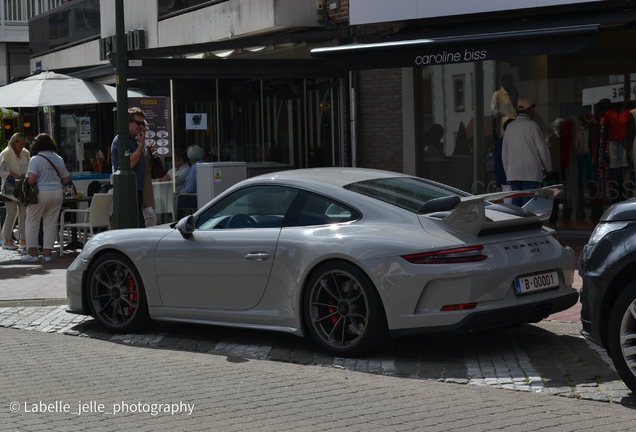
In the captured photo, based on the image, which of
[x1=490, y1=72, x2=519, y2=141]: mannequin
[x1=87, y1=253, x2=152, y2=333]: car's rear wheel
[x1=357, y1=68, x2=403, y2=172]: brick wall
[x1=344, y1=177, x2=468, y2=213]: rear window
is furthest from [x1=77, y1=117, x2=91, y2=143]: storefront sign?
[x1=344, y1=177, x2=468, y2=213]: rear window

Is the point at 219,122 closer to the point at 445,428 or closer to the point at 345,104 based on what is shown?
the point at 345,104

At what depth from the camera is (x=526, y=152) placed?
11039 mm

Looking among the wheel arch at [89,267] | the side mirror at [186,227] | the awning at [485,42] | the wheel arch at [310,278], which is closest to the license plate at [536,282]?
the wheel arch at [310,278]

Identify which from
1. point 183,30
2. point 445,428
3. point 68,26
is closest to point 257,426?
point 445,428

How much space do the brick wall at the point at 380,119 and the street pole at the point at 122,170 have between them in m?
6.33

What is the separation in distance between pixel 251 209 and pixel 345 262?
3.82 ft

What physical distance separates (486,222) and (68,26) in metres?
25.0

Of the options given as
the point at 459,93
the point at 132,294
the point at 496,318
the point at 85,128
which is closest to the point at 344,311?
the point at 496,318

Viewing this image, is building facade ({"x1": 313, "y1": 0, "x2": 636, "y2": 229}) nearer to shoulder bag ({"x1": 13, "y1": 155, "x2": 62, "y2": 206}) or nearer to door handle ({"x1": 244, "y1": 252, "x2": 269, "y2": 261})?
shoulder bag ({"x1": 13, "y1": 155, "x2": 62, "y2": 206})

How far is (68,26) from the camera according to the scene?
28.2 metres

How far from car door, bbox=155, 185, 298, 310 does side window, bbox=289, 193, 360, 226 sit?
0.51 ft

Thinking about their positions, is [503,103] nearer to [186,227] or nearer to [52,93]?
[52,93]

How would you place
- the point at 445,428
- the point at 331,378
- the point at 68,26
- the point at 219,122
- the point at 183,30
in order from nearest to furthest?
1. the point at 445,428
2. the point at 331,378
3. the point at 219,122
4. the point at 183,30
5. the point at 68,26

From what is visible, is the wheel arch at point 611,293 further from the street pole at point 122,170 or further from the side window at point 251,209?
the street pole at point 122,170
